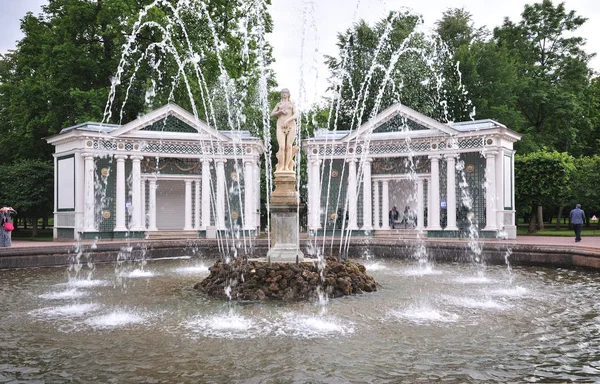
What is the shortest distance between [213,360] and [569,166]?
98.2 ft

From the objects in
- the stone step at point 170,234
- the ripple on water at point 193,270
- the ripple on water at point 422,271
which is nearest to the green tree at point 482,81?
the stone step at point 170,234

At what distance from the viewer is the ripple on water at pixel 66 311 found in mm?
8812

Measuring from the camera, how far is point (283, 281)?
1048 centimetres

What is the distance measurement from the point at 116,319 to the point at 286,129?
19.8ft

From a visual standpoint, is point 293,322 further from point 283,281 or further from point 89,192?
point 89,192

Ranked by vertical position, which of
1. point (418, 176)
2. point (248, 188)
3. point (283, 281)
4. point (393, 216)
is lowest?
point (283, 281)

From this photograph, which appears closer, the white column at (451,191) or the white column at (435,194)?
the white column at (451,191)

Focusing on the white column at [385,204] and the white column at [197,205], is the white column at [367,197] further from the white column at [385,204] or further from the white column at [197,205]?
the white column at [197,205]

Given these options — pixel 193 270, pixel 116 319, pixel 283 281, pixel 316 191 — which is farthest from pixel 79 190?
pixel 116 319

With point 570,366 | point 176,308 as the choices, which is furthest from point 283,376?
point 176,308

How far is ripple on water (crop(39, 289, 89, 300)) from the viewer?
34.7ft

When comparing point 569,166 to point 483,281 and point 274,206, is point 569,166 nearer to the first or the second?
point 483,281

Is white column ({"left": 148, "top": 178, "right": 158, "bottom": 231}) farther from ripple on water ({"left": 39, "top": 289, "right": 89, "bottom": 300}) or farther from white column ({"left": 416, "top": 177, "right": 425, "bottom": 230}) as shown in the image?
ripple on water ({"left": 39, "top": 289, "right": 89, "bottom": 300})

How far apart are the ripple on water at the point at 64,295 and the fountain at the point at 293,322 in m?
0.04
